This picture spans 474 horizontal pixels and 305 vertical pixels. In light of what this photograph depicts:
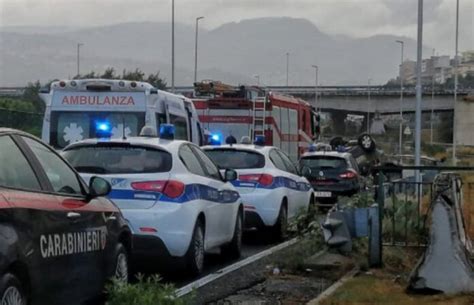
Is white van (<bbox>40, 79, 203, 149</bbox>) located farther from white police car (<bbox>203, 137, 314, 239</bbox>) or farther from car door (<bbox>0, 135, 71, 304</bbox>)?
car door (<bbox>0, 135, 71, 304</bbox>)

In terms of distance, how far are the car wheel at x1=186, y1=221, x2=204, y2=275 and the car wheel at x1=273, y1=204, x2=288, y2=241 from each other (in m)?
4.17

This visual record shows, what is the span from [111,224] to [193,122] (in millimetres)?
11474

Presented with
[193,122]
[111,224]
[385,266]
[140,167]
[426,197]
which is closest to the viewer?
[111,224]

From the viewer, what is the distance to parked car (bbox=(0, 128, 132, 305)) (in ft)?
19.3

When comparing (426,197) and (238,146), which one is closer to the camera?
(426,197)

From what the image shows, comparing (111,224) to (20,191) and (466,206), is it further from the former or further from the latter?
(466,206)

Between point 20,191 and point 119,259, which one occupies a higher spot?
point 20,191

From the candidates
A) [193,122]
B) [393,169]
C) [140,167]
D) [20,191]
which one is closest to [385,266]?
[393,169]

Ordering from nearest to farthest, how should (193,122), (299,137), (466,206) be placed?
(466,206) → (193,122) → (299,137)

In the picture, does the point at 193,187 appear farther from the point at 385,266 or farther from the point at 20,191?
the point at 20,191

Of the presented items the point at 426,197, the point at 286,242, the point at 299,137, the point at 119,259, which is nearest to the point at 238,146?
the point at 286,242

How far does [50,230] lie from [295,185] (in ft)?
33.7

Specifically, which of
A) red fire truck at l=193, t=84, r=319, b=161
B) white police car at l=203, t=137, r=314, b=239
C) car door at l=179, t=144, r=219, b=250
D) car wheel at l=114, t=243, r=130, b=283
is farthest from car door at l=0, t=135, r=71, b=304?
red fire truck at l=193, t=84, r=319, b=161

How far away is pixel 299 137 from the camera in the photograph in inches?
1206
